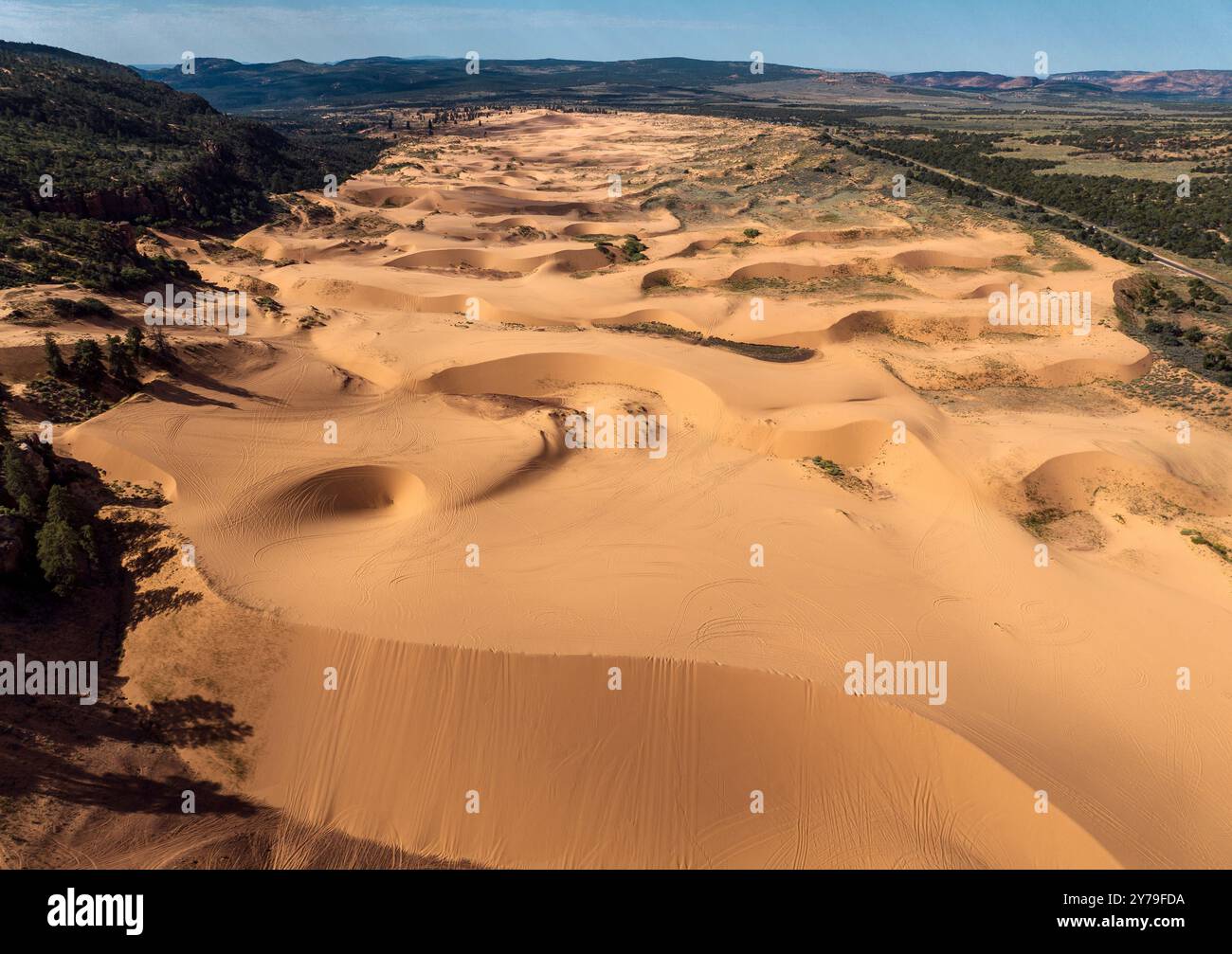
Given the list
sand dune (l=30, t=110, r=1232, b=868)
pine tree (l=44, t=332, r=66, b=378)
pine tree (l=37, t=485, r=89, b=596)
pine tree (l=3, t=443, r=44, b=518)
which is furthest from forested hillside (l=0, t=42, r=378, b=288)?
pine tree (l=37, t=485, r=89, b=596)

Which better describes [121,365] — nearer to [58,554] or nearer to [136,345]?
[136,345]

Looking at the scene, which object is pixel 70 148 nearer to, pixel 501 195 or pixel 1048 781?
pixel 501 195

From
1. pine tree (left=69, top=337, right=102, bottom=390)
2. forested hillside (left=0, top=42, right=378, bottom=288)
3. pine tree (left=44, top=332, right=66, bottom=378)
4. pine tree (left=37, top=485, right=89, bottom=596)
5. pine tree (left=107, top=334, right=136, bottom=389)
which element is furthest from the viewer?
forested hillside (left=0, top=42, right=378, bottom=288)

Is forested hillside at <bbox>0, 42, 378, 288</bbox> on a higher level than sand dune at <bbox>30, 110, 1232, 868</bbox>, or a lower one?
higher

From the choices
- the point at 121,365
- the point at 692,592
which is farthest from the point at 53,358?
the point at 692,592

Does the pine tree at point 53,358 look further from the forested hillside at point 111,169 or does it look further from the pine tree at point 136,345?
the forested hillside at point 111,169

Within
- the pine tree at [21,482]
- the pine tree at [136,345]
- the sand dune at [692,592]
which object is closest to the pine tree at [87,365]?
the pine tree at [136,345]

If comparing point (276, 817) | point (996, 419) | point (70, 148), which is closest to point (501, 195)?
point (70, 148)

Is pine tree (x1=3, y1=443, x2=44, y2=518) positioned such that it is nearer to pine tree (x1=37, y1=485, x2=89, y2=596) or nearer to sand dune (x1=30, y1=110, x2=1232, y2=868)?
pine tree (x1=37, y1=485, x2=89, y2=596)

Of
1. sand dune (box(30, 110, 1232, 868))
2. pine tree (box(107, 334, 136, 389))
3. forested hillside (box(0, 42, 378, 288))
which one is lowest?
sand dune (box(30, 110, 1232, 868))

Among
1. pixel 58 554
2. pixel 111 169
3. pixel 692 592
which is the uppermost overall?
pixel 111 169

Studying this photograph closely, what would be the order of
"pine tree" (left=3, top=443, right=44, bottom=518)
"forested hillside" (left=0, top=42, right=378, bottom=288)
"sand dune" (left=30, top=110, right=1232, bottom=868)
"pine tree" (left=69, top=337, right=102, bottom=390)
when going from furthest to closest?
"forested hillside" (left=0, top=42, right=378, bottom=288) < "pine tree" (left=69, top=337, right=102, bottom=390) < "pine tree" (left=3, top=443, right=44, bottom=518) < "sand dune" (left=30, top=110, right=1232, bottom=868)
